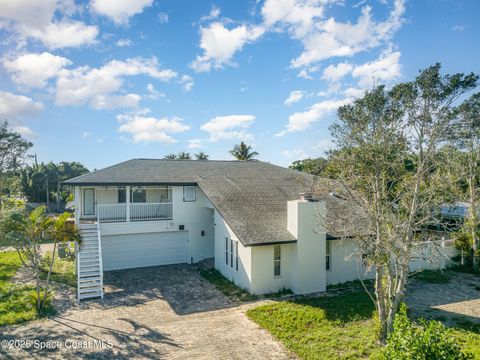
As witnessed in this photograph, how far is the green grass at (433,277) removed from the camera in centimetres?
1627

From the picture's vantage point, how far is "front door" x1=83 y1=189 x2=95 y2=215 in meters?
19.5

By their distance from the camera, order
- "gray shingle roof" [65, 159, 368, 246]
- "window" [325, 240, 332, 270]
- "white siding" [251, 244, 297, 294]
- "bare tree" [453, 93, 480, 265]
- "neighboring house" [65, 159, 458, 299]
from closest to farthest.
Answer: "bare tree" [453, 93, 480, 265]
"white siding" [251, 244, 297, 294]
"neighboring house" [65, 159, 458, 299]
"gray shingle roof" [65, 159, 368, 246]
"window" [325, 240, 332, 270]

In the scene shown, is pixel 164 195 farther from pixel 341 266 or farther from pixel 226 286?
pixel 341 266

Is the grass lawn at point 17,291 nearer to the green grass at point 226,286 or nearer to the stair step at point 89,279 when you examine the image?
the stair step at point 89,279

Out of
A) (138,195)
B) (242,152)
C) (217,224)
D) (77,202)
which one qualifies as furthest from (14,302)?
(242,152)

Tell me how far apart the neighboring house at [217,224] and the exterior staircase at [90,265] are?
5cm

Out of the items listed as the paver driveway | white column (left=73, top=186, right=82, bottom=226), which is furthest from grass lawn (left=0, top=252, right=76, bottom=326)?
white column (left=73, top=186, right=82, bottom=226)

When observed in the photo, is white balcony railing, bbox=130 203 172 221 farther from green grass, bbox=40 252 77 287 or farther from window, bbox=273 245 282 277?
window, bbox=273 245 282 277

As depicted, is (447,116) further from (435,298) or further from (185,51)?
(185,51)

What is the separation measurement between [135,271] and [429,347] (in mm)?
15790

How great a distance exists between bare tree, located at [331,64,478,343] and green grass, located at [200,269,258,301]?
542cm

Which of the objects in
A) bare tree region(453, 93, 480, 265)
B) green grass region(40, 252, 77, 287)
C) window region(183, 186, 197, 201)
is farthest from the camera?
window region(183, 186, 197, 201)

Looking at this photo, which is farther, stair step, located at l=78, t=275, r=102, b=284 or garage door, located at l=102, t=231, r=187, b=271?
garage door, located at l=102, t=231, r=187, b=271

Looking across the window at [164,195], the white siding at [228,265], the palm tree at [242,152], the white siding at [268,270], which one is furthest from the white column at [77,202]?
the palm tree at [242,152]
